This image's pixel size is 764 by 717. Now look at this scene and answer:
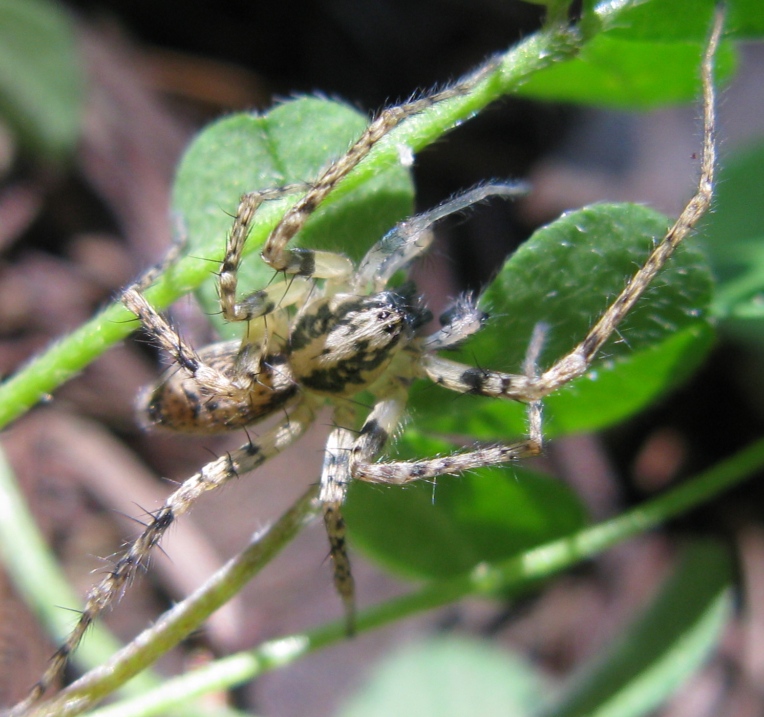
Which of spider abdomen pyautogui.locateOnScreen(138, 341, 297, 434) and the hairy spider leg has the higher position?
the hairy spider leg

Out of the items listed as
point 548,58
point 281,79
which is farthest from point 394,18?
point 548,58

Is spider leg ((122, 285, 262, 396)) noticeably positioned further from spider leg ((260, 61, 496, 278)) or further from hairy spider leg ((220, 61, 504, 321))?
spider leg ((260, 61, 496, 278))

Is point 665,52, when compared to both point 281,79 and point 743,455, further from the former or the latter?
point 281,79

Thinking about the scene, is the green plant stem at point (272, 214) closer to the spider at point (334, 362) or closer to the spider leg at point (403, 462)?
the spider at point (334, 362)

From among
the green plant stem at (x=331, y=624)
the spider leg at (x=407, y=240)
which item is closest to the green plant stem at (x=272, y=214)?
the spider leg at (x=407, y=240)

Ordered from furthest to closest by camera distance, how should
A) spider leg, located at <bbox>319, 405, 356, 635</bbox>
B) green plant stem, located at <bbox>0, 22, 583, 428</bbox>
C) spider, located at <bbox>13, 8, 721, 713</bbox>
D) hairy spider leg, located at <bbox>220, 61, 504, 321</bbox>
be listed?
spider leg, located at <bbox>319, 405, 356, 635</bbox> < spider, located at <bbox>13, 8, 721, 713</bbox> < hairy spider leg, located at <bbox>220, 61, 504, 321</bbox> < green plant stem, located at <bbox>0, 22, 583, 428</bbox>

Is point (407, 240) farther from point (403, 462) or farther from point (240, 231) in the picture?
point (403, 462)

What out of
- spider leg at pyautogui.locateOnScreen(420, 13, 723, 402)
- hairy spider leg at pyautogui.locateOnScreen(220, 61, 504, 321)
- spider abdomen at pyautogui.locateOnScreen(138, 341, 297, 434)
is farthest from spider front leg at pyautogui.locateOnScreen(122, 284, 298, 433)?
spider leg at pyautogui.locateOnScreen(420, 13, 723, 402)
